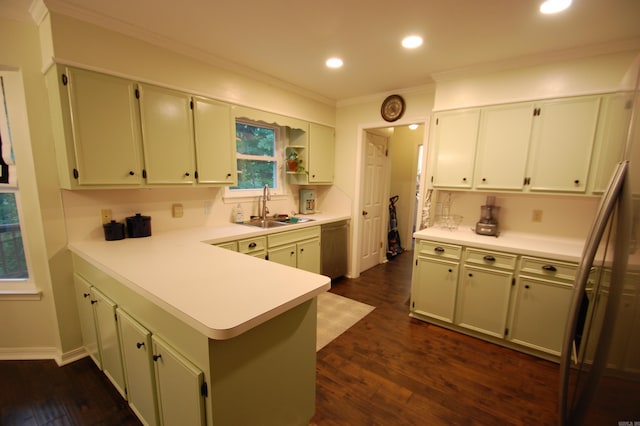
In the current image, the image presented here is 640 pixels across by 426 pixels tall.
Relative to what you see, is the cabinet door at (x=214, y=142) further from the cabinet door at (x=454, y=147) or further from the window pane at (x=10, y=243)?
the cabinet door at (x=454, y=147)

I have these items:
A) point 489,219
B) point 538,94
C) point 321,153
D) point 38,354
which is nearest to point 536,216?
point 489,219

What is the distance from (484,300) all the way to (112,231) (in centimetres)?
323

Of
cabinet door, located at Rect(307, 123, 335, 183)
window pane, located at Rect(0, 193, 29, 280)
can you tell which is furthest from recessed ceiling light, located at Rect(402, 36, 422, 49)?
window pane, located at Rect(0, 193, 29, 280)

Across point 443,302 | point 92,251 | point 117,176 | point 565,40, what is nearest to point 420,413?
point 443,302

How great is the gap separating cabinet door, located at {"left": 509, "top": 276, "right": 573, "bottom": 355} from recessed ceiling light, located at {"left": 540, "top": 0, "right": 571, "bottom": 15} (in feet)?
6.36

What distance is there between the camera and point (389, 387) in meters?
1.94

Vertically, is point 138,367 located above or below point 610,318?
below

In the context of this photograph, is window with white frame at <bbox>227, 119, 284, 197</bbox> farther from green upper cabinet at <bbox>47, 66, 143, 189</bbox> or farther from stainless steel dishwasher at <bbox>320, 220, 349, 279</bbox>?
green upper cabinet at <bbox>47, 66, 143, 189</bbox>

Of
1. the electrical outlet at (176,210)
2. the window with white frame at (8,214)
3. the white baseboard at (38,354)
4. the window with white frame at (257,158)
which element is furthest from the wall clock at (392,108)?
the white baseboard at (38,354)

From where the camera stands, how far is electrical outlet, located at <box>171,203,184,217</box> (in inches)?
102

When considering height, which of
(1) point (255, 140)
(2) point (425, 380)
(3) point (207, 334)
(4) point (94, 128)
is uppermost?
(1) point (255, 140)

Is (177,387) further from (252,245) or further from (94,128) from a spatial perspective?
(94,128)

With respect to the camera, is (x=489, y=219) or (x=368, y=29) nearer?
(x=368, y=29)

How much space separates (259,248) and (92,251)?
1.28m
